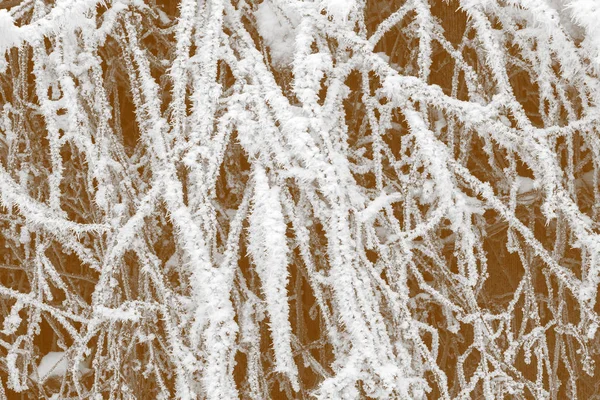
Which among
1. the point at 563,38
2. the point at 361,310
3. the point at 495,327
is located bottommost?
the point at 495,327

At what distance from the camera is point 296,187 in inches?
60.2

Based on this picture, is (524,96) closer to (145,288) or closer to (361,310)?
(361,310)

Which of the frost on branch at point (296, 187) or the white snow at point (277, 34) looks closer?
the frost on branch at point (296, 187)

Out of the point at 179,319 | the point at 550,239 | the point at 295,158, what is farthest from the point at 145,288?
the point at 550,239

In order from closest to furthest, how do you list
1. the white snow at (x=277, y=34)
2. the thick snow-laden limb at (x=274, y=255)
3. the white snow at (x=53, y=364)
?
the thick snow-laden limb at (x=274, y=255) → the white snow at (x=277, y=34) → the white snow at (x=53, y=364)

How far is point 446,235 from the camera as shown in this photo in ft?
6.49

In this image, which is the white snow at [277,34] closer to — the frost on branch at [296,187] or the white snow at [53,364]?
the frost on branch at [296,187]

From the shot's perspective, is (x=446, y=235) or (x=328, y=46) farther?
(x=446, y=235)

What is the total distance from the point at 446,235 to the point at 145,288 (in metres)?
0.96

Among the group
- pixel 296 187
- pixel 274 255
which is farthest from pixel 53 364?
pixel 274 255

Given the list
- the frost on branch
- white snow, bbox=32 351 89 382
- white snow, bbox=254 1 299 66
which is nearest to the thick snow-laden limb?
the frost on branch

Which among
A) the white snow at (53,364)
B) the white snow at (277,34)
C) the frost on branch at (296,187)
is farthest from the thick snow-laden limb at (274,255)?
the white snow at (53,364)

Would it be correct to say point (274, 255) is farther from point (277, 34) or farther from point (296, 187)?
point (277, 34)

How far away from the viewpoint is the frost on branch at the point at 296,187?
3.88 ft
